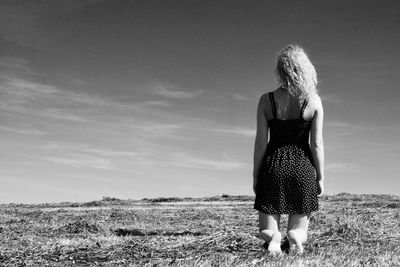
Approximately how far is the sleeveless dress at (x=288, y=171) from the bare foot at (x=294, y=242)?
0.88 ft

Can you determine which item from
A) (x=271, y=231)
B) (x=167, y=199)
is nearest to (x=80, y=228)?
(x=271, y=231)

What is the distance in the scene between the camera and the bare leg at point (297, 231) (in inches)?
255

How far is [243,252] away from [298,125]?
1877 millimetres

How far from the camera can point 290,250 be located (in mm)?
6504

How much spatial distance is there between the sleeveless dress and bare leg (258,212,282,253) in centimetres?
9

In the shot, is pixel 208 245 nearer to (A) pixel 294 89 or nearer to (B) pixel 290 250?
(B) pixel 290 250

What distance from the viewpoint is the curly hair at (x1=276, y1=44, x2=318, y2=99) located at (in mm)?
6477

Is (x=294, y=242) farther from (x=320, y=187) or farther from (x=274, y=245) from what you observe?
(x=320, y=187)

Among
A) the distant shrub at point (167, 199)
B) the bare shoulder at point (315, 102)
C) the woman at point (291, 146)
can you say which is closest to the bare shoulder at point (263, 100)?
the woman at point (291, 146)

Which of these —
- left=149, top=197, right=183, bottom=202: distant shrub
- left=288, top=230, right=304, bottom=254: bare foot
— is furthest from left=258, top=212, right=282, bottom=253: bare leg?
left=149, top=197, right=183, bottom=202: distant shrub

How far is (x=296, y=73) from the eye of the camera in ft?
21.5

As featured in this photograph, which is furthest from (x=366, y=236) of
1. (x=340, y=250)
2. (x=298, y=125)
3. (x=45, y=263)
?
(x=45, y=263)

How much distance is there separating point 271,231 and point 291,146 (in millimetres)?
1085

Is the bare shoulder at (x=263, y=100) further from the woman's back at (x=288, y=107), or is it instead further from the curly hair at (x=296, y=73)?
the curly hair at (x=296, y=73)
